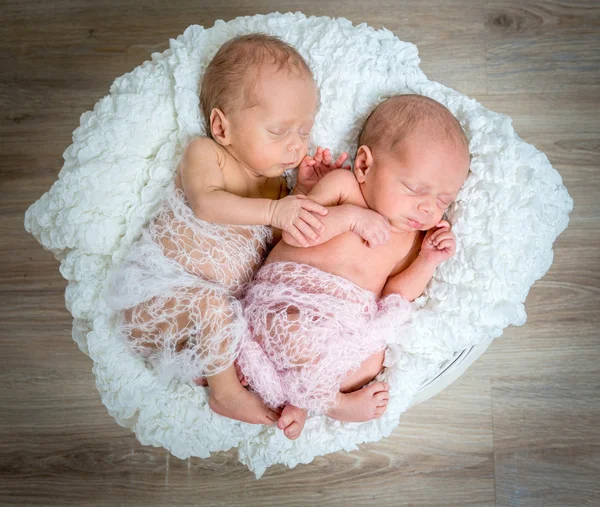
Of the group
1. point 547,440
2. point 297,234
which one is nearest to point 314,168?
point 297,234

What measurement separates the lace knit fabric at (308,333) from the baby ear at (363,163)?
22 centimetres

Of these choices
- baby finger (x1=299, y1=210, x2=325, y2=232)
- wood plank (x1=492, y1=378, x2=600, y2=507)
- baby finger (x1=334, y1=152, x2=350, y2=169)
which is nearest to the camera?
baby finger (x1=299, y1=210, x2=325, y2=232)

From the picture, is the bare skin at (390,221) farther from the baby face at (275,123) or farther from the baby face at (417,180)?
the baby face at (275,123)

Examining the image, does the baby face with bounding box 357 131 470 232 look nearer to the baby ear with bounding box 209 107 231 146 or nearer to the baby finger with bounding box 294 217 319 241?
the baby finger with bounding box 294 217 319 241

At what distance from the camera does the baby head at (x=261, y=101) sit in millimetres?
1167

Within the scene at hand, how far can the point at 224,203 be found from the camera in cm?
119

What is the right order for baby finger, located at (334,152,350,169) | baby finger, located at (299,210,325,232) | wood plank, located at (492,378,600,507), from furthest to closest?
1. wood plank, located at (492,378,600,507)
2. baby finger, located at (334,152,350,169)
3. baby finger, located at (299,210,325,232)

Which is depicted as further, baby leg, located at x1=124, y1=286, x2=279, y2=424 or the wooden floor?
the wooden floor

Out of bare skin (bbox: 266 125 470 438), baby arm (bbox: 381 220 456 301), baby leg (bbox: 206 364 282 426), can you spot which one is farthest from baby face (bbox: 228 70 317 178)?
baby leg (bbox: 206 364 282 426)

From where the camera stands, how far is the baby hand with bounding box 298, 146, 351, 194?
1.33 metres

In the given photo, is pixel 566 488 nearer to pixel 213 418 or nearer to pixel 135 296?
pixel 213 418

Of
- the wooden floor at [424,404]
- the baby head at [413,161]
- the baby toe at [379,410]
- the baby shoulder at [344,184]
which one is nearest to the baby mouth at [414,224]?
the baby head at [413,161]

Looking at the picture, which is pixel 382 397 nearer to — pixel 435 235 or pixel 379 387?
pixel 379 387

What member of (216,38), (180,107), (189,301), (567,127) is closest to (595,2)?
(567,127)
